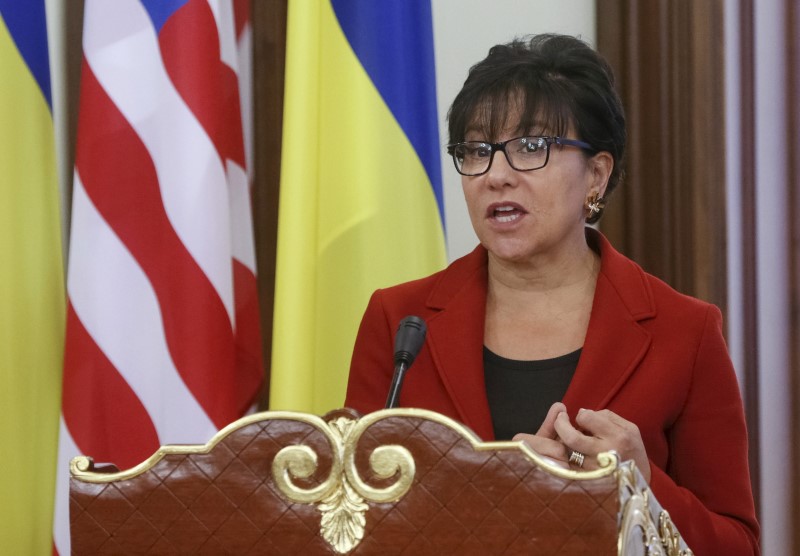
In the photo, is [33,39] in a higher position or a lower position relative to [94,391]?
higher

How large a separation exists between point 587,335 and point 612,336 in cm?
4

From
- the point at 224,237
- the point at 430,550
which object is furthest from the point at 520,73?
the point at 430,550

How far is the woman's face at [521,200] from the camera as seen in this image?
1.86 metres

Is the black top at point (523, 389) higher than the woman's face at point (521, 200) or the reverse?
the reverse

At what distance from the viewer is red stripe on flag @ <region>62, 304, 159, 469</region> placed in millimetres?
2238

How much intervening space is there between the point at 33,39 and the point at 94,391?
813 mm

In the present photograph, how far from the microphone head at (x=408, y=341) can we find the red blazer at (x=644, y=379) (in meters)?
0.42

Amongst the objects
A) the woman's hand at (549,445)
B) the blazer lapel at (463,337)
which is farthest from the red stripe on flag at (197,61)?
the woman's hand at (549,445)

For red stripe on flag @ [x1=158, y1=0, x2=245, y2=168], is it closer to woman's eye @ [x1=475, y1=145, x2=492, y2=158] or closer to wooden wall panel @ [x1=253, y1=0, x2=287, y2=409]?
wooden wall panel @ [x1=253, y1=0, x2=287, y2=409]

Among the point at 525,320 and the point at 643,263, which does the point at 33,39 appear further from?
the point at 643,263

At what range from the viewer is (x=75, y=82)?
2602 mm

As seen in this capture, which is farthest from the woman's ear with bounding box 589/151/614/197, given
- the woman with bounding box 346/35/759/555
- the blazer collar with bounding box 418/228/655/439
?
the blazer collar with bounding box 418/228/655/439

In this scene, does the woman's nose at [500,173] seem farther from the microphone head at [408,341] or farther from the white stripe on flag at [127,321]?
the white stripe on flag at [127,321]

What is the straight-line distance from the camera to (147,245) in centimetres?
229
